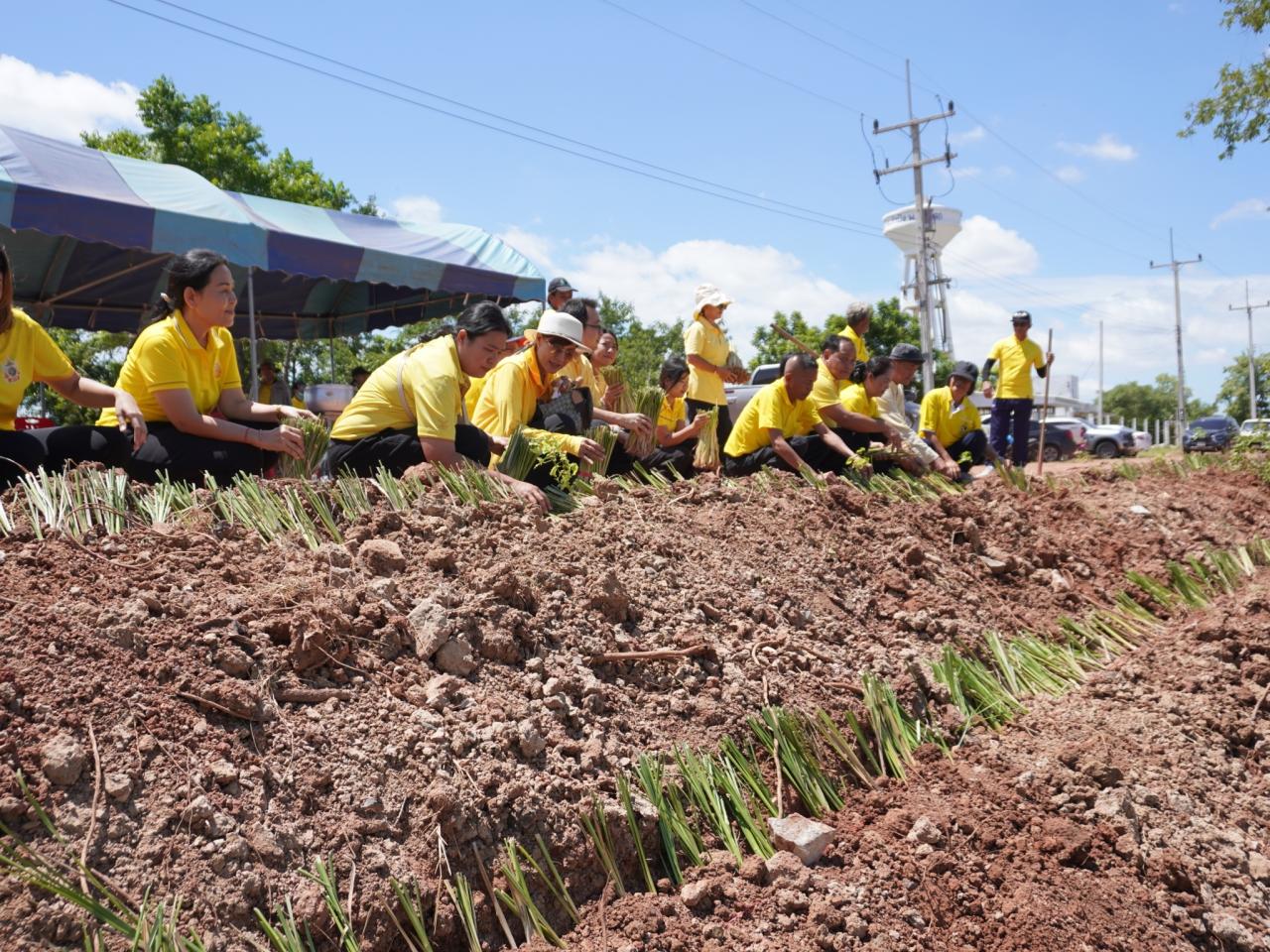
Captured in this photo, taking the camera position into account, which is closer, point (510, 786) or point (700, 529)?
point (510, 786)

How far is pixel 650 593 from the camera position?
3.03 metres

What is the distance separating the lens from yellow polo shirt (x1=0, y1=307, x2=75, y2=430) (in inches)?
137

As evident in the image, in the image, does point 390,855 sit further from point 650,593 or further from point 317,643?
point 650,593

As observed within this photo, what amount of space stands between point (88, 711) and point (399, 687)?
65 cm

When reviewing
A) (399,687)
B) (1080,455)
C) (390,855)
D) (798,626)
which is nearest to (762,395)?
(798,626)

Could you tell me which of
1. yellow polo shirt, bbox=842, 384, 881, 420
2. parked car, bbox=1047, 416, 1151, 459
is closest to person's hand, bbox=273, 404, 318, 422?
yellow polo shirt, bbox=842, 384, 881, 420

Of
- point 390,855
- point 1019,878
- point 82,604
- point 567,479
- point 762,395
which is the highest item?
point 762,395

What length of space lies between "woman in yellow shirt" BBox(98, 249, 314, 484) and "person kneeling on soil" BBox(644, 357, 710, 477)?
2.00 m

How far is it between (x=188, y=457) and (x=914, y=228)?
104ft

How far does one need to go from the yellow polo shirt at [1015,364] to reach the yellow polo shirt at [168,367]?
24.3ft

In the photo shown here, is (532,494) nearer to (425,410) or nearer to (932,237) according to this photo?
(425,410)

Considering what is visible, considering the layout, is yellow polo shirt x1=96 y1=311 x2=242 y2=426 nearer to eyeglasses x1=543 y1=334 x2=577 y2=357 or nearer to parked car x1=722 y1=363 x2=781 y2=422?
eyeglasses x1=543 y1=334 x2=577 y2=357

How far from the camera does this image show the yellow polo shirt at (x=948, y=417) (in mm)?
7715

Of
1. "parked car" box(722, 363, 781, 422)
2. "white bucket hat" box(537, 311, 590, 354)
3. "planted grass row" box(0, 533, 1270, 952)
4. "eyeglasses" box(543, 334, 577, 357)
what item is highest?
"parked car" box(722, 363, 781, 422)
